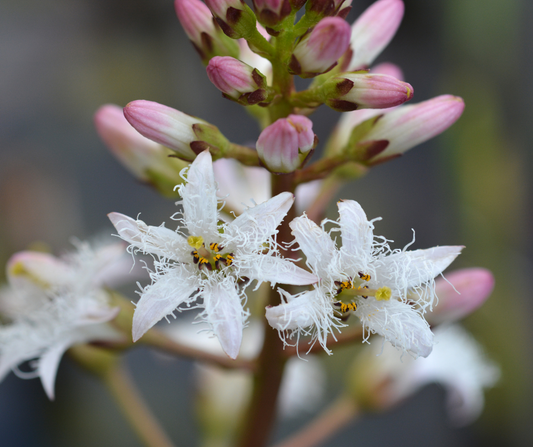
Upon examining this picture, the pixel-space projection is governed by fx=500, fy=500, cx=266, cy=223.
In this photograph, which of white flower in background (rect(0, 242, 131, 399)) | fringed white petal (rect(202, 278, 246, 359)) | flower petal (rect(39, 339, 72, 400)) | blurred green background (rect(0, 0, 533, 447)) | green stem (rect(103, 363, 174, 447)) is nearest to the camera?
fringed white petal (rect(202, 278, 246, 359))

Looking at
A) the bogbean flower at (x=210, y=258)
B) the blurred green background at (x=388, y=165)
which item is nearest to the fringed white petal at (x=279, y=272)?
the bogbean flower at (x=210, y=258)

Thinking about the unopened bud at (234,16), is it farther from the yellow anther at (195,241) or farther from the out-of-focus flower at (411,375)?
the out-of-focus flower at (411,375)

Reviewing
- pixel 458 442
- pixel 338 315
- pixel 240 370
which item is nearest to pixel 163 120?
pixel 338 315

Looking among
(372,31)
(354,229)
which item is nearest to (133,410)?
(354,229)

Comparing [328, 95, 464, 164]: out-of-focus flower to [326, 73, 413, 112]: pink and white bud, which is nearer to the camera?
[326, 73, 413, 112]: pink and white bud

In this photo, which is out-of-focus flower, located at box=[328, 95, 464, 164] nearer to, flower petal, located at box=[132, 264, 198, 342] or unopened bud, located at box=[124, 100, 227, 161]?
unopened bud, located at box=[124, 100, 227, 161]

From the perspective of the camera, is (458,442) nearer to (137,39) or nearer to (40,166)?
(40,166)

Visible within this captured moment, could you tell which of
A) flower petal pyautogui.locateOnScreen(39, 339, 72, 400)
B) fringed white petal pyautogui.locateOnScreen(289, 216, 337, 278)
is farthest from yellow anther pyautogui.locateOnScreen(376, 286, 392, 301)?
flower petal pyautogui.locateOnScreen(39, 339, 72, 400)
